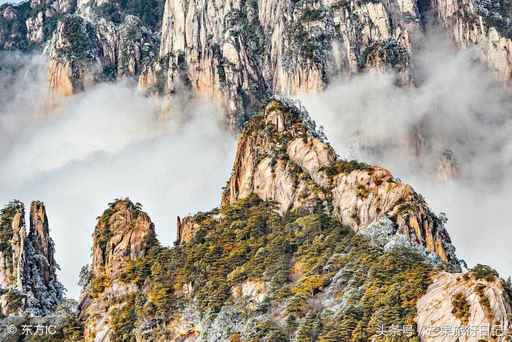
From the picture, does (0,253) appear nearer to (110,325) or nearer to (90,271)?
(90,271)

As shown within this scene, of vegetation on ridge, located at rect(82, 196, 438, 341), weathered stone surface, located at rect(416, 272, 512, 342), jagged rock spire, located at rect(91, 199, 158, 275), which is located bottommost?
weathered stone surface, located at rect(416, 272, 512, 342)

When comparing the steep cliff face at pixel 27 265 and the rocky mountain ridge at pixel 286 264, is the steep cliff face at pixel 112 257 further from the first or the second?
the steep cliff face at pixel 27 265

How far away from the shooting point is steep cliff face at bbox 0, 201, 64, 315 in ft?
608

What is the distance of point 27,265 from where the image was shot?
7500 inches

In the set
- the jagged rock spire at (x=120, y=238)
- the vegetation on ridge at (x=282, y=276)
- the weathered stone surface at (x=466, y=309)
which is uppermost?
the jagged rock spire at (x=120, y=238)

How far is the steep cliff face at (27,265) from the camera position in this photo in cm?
18538

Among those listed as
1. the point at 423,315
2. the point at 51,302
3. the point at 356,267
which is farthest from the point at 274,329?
the point at 51,302

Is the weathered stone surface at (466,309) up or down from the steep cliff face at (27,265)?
down

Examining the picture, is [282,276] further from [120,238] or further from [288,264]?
[120,238]

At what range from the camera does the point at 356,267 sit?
147 m

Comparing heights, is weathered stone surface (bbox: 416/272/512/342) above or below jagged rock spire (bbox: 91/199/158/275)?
below

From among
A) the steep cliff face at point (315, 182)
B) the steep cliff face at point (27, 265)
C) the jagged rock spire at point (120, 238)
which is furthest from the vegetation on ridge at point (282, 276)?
the steep cliff face at point (27, 265)

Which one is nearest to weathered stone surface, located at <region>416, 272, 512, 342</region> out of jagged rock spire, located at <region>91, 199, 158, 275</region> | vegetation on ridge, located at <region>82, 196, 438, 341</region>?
vegetation on ridge, located at <region>82, 196, 438, 341</region>

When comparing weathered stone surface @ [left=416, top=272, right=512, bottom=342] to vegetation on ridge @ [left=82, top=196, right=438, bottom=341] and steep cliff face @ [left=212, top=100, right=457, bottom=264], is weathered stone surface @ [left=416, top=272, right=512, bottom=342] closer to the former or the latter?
vegetation on ridge @ [left=82, top=196, right=438, bottom=341]
